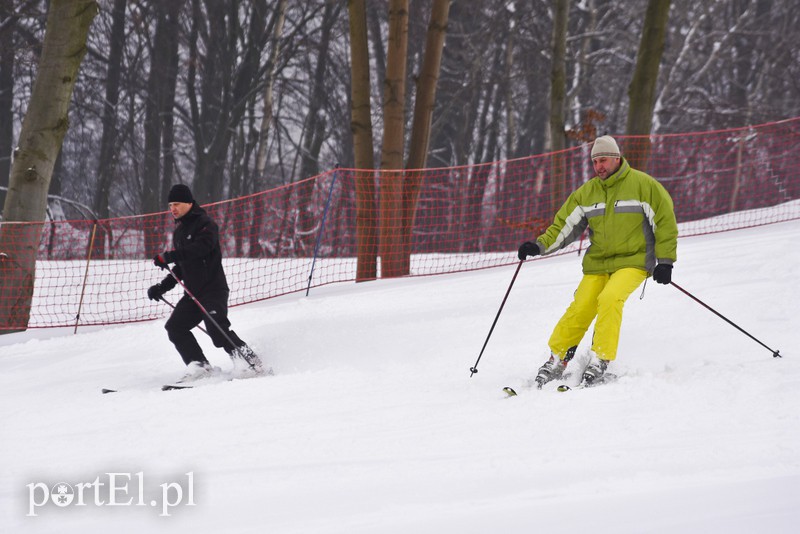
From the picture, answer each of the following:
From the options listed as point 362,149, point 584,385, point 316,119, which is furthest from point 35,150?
point 316,119

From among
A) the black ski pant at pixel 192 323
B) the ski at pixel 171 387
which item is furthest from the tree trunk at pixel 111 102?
the ski at pixel 171 387

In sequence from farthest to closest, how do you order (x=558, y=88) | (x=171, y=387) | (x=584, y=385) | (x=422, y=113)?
1. (x=558, y=88)
2. (x=422, y=113)
3. (x=171, y=387)
4. (x=584, y=385)

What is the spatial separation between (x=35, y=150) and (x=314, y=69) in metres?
16.4

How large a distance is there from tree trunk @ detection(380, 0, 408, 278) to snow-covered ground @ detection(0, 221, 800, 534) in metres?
2.31

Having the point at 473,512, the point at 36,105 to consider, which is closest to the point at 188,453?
the point at 473,512

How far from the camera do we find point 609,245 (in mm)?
5301

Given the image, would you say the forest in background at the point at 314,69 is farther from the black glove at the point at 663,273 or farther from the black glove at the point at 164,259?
the black glove at the point at 663,273

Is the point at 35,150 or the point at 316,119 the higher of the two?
the point at 316,119

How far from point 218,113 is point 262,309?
621 inches

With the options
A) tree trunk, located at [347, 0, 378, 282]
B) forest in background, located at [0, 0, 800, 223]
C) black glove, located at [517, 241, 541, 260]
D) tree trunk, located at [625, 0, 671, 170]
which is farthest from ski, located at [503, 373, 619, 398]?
forest in background, located at [0, 0, 800, 223]

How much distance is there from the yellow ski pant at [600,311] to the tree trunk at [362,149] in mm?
4649

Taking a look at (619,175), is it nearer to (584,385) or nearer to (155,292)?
(584,385)

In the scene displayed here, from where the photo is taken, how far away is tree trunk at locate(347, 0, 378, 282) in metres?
10.1

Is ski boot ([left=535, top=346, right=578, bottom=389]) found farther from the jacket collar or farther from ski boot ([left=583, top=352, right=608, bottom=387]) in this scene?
the jacket collar
